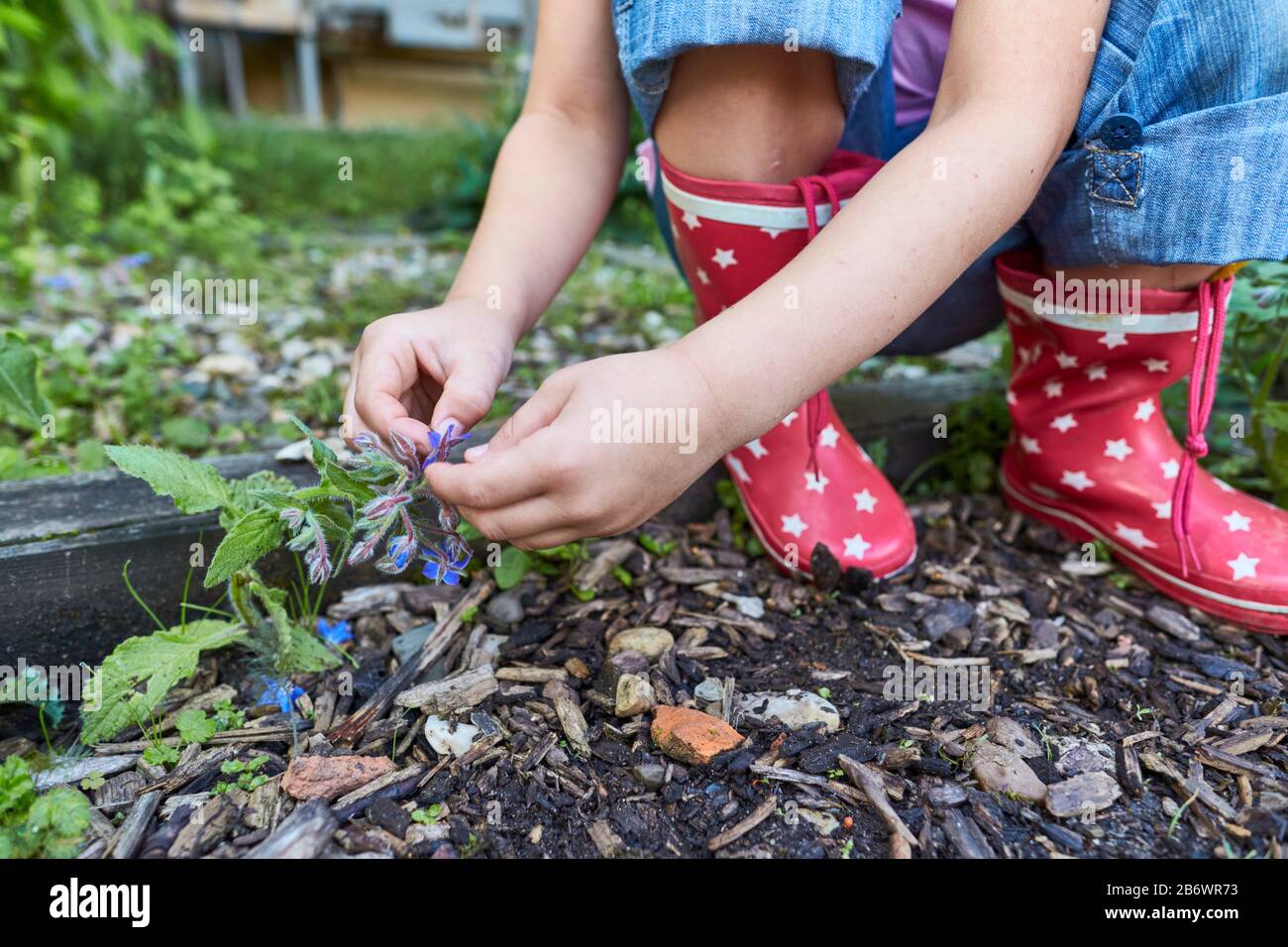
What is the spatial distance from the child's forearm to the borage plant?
29 cm

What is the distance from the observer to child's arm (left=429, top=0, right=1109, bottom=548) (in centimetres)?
90

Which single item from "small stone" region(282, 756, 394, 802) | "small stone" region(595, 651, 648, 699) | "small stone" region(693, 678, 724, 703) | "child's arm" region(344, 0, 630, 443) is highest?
"child's arm" region(344, 0, 630, 443)

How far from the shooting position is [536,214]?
133 centimetres

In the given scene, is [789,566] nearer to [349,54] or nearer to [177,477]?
[177,477]

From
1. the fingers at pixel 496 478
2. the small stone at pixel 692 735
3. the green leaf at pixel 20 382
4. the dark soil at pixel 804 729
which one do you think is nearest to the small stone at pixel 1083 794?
the dark soil at pixel 804 729

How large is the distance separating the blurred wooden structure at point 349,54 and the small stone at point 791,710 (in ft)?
29.3

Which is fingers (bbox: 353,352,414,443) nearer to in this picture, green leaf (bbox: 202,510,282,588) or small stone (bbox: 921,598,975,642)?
green leaf (bbox: 202,510,282,588)

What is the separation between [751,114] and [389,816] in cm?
97

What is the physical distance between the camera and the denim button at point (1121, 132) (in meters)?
1.18

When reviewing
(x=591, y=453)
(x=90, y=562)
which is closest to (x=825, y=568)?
(x=591, y=453)

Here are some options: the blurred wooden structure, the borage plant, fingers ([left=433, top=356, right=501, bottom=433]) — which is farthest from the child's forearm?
the blurred wooden structure

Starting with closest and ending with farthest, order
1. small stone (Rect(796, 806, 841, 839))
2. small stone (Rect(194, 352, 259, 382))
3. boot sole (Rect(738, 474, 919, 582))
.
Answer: small stone (Rect(796, 806, 841, 839)) → boot sole (Rect(738, 474, 919, 582)) → small stone (Rect(194, 352, 259, 382))

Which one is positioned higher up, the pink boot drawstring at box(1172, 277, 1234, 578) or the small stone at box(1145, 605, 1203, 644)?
the pink boot drawstring at box(1172, 277, 1234, 578)
